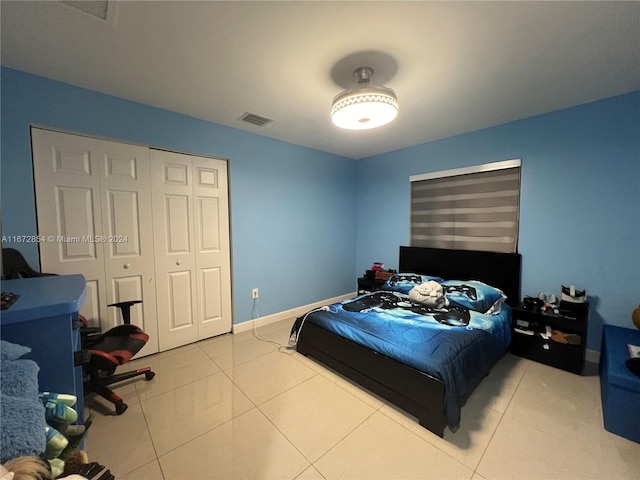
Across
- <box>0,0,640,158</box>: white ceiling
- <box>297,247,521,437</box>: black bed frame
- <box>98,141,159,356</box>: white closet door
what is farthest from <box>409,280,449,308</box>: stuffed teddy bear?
<box>98,141,159,356</box>: white closet door

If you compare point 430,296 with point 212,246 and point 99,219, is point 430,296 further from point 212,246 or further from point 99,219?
point 99,219

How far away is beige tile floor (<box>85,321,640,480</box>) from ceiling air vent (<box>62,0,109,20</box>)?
2498 millimetres

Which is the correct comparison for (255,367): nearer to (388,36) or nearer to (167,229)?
(167,229)

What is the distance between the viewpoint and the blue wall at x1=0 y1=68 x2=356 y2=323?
190 cm

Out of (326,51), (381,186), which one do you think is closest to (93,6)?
(326,51)

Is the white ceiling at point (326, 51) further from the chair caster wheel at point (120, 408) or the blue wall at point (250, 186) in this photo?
the chair caster wheel at point (120, 408)

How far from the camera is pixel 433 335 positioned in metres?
1.92

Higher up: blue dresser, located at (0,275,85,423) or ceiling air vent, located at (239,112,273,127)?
ceiling air vent, located at (239,112,273,127)

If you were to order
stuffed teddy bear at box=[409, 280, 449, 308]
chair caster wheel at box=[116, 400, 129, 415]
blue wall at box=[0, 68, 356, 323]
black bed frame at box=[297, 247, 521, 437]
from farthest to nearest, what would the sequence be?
stuffed teddy bear at box=[409, 280, 449, 308] < blue wall at box=[0, 68, 356, 323] < chair caster wheel at box=[116, 400, 129, 415] < black bed frame at box=[297, 247, 521, 437]

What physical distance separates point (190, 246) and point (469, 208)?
3.33 meters

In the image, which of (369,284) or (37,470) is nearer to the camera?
(37,470)

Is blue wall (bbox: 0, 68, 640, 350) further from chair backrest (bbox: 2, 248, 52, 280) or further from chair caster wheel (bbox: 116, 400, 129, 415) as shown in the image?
chair caster wheel (bbox: 116, 400, 129, 415)

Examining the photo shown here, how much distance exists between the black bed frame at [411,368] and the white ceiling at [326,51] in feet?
5.50

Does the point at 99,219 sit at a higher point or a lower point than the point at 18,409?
higher
